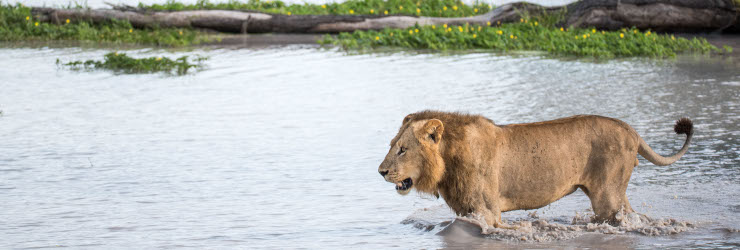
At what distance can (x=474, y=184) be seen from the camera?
568 cm

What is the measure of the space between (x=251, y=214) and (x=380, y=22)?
601 inches

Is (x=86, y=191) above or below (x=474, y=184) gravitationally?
below

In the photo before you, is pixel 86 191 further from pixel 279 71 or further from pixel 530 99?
pixel 279 71

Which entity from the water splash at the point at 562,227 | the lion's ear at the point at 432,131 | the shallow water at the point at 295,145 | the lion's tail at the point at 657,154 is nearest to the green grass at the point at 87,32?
the shallow water at the point at 295,145

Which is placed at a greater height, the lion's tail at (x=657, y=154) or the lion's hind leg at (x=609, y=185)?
the lion's tail at (x=657, y=154)

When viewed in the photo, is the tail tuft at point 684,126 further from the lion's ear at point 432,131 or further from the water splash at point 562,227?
the lion's ear at point 432,131

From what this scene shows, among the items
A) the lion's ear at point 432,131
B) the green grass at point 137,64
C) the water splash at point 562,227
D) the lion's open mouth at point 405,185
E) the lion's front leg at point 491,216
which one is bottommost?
the green grass at point 137,64

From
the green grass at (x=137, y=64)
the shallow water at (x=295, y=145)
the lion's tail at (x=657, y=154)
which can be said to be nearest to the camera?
the lion's tail at (x=657, y=154)

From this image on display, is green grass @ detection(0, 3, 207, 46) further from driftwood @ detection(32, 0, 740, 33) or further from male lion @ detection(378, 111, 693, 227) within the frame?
male lion @ detection(378, 111, 693, 227)

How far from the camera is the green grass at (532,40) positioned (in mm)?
17609

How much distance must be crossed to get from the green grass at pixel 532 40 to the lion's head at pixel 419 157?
1227 cm

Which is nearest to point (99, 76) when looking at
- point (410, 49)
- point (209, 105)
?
point (209, 105)

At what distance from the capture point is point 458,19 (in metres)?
22.0

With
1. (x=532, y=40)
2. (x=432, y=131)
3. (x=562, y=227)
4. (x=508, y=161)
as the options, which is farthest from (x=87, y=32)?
(x=432, y=131)
